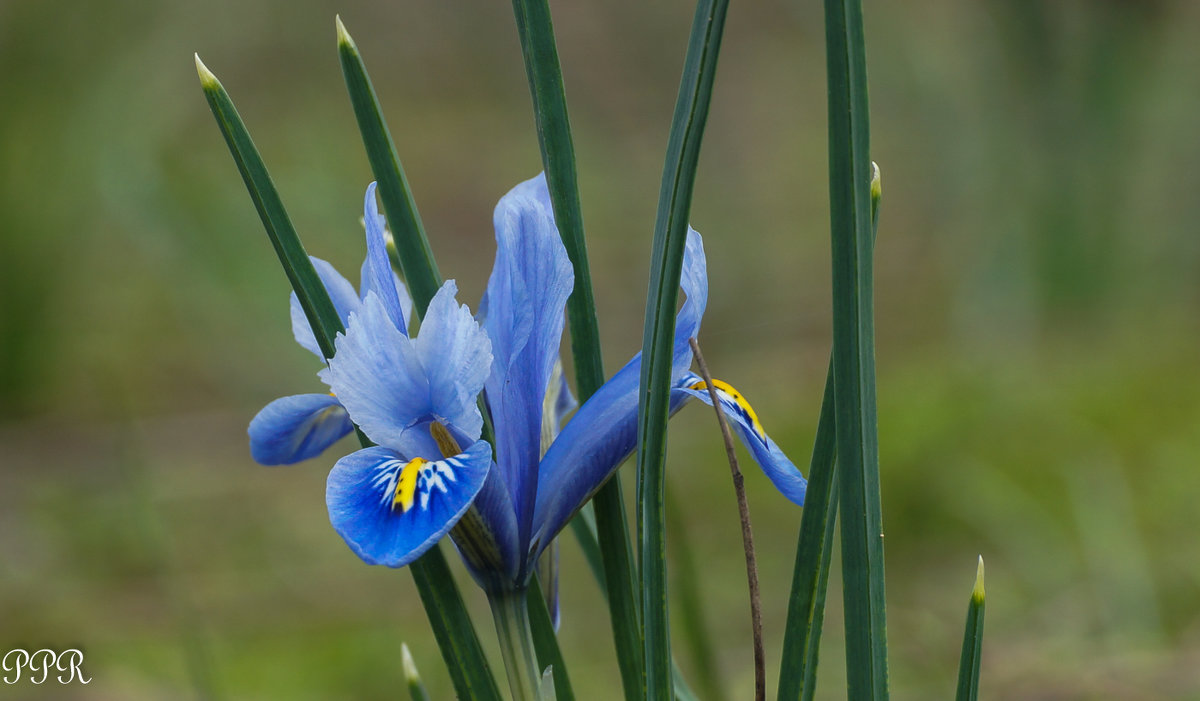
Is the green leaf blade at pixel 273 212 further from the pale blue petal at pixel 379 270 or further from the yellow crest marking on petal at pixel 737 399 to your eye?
the yellow crest marking on petal at pixel 737 399

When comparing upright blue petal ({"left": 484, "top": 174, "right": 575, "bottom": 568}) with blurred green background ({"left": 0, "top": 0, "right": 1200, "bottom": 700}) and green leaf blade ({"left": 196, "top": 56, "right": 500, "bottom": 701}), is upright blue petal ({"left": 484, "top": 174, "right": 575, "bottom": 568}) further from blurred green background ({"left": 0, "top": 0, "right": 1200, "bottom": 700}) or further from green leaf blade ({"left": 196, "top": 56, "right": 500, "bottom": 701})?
blurred green background ({"left": 0, "top": 0, "right": 1200, "bottom": 700})

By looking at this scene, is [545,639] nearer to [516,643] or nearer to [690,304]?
[516,643]

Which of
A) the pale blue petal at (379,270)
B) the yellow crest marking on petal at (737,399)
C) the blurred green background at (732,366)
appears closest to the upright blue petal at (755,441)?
the yellow crest marking on petal at (737,399)

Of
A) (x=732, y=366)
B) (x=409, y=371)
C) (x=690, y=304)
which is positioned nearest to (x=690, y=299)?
(x=690, y=304)

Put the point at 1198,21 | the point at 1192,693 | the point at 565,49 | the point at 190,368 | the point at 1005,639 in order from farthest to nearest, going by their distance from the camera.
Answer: the point at 565,49 → the point at 1198,21 → the point at 190,368 → the point at 1005,639 → the point at 1192,693

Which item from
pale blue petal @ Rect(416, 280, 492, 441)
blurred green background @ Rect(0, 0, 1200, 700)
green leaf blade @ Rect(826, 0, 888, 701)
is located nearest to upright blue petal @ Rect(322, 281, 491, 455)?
pale blue petal @ Rect(416, 280, 492, 441)

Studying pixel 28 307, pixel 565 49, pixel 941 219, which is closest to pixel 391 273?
pixel 28 307

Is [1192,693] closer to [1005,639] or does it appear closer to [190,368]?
[1005,639]
